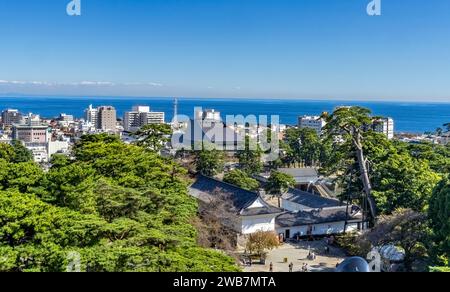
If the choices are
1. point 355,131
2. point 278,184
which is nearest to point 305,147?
point 278,184

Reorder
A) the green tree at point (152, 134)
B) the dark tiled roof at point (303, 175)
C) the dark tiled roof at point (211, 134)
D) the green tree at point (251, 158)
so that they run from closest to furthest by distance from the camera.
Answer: the green tree at point (152, 134) → the dark tiled roof at point (303, 175) → the green tree at point (251, 158) → the dark tiled roof at point (211, 134)

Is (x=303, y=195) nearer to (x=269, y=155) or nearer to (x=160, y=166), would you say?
(x=160, y=166)

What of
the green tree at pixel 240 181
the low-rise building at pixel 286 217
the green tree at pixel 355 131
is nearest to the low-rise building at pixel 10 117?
the green tree at pixel 240 181

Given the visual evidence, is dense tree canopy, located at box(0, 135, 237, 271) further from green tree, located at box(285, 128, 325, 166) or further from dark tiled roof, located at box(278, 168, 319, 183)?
green tree, located at box(285, 128, 325, 166)

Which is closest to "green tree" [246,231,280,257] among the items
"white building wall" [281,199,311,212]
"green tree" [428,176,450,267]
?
"green tree" [428,176,450,267]

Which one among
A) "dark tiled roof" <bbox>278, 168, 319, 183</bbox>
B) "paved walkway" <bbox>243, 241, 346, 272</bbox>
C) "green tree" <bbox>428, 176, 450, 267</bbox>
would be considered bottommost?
"paved walkway" <bbox>243, 241, 346, 272</bbox>

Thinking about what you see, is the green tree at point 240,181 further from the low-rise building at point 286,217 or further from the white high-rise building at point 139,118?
the white high-rise building at point 139,118

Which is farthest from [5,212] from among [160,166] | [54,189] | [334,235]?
[334,235]
